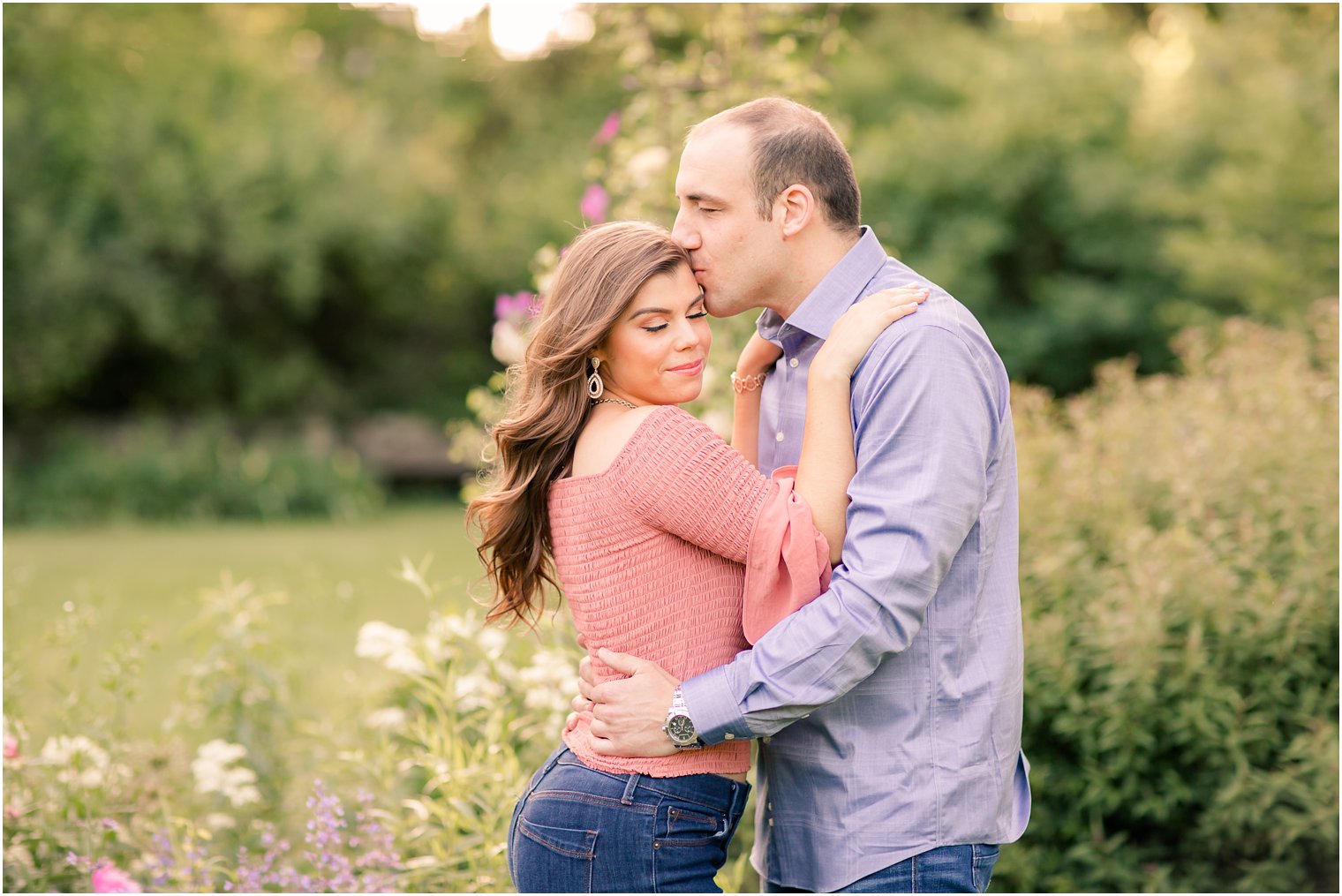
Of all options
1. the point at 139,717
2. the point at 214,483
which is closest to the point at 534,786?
the point at 139,717

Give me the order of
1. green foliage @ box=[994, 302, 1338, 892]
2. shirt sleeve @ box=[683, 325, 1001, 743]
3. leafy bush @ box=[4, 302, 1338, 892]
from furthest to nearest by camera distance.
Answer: green foliage @ box=[994, 302, 1338, 892]
leafy bush @ box=[4, 302, 1338, 892]
shirt sleeve @ box=[683, 325, 1001, 743]

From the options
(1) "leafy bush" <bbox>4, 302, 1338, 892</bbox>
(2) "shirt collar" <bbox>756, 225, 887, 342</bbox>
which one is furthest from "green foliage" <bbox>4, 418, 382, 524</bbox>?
(2) "shirt collar" <bbox>756, 225, 887, 342</bbox>

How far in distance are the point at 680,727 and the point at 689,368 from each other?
66 cm

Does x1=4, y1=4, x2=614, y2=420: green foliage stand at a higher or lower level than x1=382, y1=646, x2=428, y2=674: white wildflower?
higher

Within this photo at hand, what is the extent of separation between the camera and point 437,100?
19.8 meters

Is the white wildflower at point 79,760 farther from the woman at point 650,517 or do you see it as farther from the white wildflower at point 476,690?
the woman at point 650,517

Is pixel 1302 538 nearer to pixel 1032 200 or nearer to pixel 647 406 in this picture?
pixel 647 406

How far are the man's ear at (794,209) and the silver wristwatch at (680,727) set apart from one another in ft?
2.91

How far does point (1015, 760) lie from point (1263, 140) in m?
10.7

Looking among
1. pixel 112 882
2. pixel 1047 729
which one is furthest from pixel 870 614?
pixel 1047 729

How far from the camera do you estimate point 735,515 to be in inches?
83.1

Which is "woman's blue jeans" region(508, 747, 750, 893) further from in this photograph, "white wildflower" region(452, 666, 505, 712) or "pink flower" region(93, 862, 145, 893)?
"pink flower" region(93, 862, 145, 893)

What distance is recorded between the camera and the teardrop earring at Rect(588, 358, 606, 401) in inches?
92.0

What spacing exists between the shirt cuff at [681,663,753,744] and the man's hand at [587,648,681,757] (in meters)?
0.05
